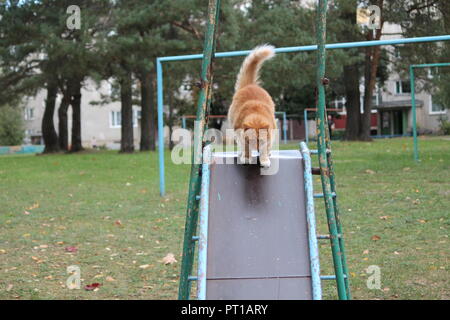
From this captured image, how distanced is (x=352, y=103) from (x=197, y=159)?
75.5ft

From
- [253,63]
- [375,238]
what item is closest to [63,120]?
[253,63]

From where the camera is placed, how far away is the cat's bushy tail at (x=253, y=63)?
553cm

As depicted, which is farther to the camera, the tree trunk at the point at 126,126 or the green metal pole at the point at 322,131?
the tree trunk at the point at 126,126

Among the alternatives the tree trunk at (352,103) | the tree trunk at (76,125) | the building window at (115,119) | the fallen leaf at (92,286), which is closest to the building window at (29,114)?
the building window at (115,119)

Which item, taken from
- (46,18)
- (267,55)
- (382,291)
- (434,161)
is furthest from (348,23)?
(382,291)

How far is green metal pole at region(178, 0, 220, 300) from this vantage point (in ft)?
11.8

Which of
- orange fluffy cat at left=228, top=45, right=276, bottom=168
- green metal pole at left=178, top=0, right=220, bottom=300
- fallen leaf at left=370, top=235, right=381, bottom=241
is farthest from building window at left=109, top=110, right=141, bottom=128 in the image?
green metal pole at left=178, top=0, right=220, bottom=300

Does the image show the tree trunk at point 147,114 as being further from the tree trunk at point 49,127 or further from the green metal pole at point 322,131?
the green metal pole at point 322,131

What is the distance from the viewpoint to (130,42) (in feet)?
61.7

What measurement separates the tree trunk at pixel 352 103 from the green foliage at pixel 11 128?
27.6 metres

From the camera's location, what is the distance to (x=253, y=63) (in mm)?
6102

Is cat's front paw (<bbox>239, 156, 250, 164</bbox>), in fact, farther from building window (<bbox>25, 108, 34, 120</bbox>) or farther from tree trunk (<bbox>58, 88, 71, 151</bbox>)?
→ building window (<bbox>25, 108, 34, 120</bbox>)

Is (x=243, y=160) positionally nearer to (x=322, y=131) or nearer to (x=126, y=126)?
(x=322, y=131)

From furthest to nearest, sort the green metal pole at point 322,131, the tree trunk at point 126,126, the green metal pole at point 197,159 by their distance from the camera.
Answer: the tree trunk at point 126,126 < the green metal pole at point 197,159 < the green metal pole at point 322,131
